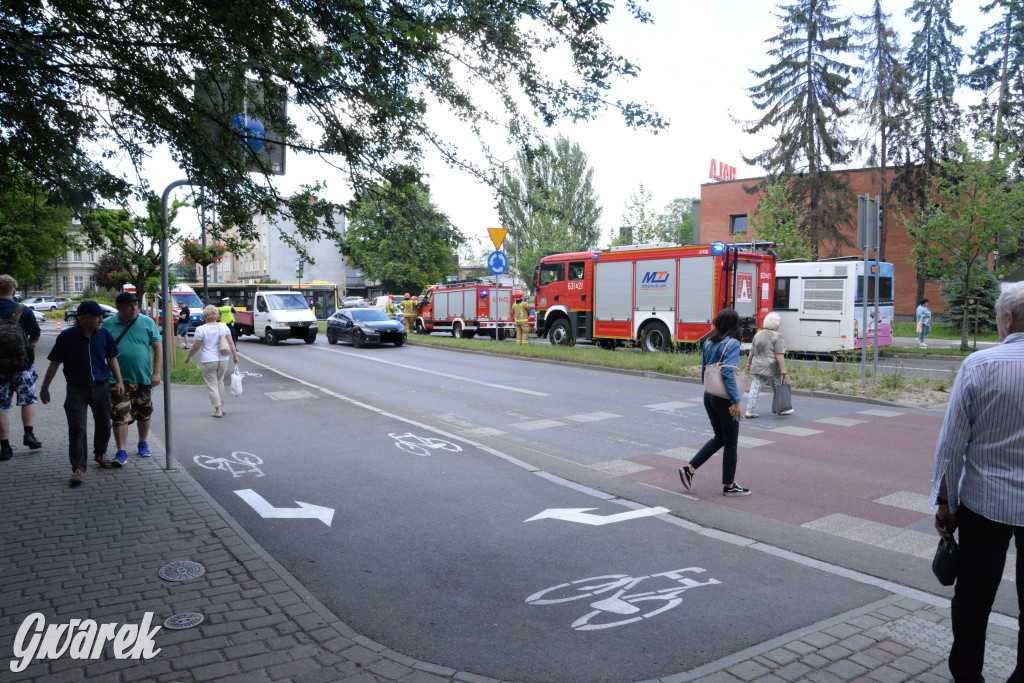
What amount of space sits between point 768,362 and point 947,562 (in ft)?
26.7

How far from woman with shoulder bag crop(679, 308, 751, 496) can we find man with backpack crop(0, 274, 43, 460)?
267 inches

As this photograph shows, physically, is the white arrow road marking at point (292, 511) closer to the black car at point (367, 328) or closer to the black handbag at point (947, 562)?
the black handbag at point (947, 562)

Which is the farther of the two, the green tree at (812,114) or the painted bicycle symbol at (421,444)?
the green tree at (812,114)

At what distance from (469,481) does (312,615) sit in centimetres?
334

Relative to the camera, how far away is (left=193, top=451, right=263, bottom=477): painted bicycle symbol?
7.76 m

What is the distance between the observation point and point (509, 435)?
9.91m

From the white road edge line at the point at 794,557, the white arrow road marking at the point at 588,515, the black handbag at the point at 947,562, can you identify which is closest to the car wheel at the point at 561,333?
the white road edge line at the point at 794,557

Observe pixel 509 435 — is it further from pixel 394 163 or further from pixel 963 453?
pixel 963 453

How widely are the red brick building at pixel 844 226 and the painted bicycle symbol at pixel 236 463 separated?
94.1 feet

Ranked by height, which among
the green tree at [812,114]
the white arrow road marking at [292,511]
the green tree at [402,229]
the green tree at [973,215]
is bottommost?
the white arrow road marking at [292,511]

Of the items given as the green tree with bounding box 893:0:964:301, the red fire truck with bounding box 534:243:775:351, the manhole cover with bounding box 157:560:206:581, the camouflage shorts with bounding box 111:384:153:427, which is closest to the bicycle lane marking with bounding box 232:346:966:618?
the manhole cover with bounding box 157:560:206:581

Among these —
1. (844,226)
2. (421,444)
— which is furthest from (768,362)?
(844,226)

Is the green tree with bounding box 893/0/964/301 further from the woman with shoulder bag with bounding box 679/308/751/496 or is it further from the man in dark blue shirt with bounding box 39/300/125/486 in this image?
the man in dark blue shirt with bounding box 39/300/125/486

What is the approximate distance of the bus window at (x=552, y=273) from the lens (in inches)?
984
